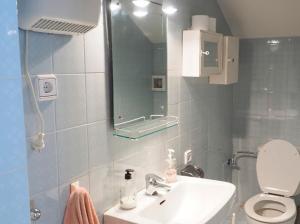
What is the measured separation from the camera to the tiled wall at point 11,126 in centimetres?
71

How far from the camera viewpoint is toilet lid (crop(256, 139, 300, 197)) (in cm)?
270

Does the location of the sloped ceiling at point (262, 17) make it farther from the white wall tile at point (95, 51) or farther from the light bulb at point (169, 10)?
the white wall tile at point (95, 51)

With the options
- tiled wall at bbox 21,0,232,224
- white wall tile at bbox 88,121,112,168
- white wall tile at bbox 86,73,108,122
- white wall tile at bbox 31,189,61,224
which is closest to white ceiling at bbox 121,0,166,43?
tiled wall at bbox 21,0,232,224

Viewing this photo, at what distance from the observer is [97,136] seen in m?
1.44

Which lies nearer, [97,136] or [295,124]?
[97,136]

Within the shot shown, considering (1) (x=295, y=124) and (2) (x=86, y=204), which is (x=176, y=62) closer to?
(2) (x=86, y=204)

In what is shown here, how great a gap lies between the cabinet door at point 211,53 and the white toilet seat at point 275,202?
44.3 inches

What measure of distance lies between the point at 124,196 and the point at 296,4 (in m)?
1.98

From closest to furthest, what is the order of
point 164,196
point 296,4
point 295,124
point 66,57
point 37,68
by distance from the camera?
point 37,68, point 66,57, point 164,196, point 296,4, point 295,124

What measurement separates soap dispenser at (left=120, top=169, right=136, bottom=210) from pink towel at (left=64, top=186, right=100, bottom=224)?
0.88ft

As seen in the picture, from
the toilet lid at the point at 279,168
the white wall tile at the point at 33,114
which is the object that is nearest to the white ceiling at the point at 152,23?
the white wall tile at the point at 33,114

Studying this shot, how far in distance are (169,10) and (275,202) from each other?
1825mm

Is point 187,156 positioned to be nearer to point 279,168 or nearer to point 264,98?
point 279,168

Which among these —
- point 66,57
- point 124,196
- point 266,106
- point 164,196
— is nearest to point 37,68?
point 66,57
